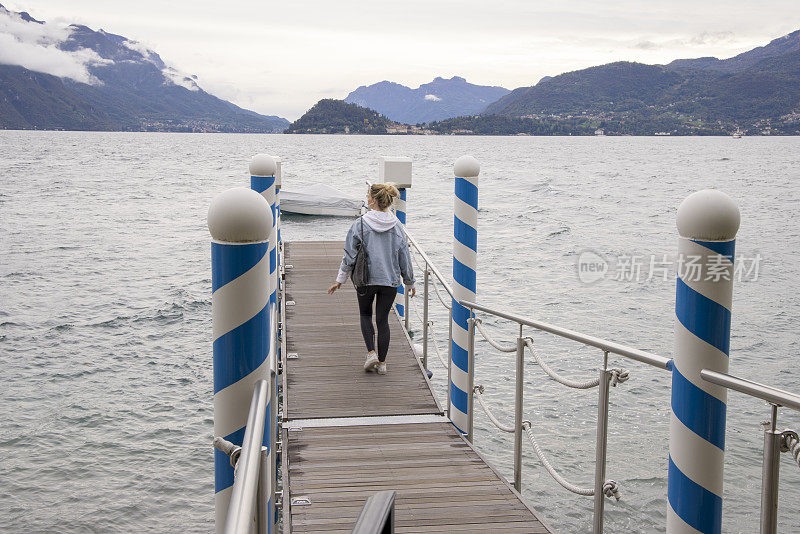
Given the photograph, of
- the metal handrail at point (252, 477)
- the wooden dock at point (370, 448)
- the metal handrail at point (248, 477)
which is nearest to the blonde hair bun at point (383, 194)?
the wooden dock at point (370, 448)

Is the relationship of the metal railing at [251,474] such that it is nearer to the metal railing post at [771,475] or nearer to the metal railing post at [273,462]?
the metal railing post at [273,462]

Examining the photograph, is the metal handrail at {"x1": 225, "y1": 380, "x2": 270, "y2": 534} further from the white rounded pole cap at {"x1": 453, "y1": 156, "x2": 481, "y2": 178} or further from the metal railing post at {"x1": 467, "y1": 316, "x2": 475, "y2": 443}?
the white rounded pole cap at {"x1": 453, "y1": 156, "x2": 481, "y2": 178}

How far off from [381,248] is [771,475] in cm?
426

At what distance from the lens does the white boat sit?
3048 centimetres

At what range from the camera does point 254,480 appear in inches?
70.0

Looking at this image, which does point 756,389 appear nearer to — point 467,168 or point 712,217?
point 712,217

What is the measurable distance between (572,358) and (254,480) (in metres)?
11.1

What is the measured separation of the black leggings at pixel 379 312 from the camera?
6684mm

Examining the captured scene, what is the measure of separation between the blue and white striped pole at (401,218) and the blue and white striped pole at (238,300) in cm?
621

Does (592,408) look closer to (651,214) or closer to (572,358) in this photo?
(572,358)

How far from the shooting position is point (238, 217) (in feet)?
8.08

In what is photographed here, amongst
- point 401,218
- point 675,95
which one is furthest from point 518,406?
point 675,95

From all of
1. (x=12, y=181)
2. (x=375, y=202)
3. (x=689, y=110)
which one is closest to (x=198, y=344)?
(x=375, y=202)

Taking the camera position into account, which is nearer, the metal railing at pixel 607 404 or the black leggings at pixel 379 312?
the metal railing at pixel 607 404
